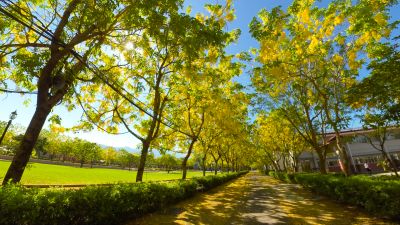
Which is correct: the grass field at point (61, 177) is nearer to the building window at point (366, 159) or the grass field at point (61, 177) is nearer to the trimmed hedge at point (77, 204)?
the trimmed hedge at point (77, 204)

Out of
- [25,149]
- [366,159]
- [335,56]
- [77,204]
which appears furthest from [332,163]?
[25,149]

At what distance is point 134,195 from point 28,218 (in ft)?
13.0

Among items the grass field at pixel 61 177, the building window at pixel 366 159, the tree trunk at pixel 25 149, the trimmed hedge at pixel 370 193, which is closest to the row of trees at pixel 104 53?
the tree trunk at pixel 25 149

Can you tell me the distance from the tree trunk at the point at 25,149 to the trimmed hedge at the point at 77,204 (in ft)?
1.56

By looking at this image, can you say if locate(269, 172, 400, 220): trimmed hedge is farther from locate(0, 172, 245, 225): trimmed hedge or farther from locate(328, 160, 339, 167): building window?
locate(328, 160, 339, 167): building window

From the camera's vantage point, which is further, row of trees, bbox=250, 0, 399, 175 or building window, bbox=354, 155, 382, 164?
building window, bbox=354, 155, 382, 164

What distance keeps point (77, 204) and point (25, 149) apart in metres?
1.97

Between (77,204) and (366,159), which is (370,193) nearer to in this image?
(77,204)

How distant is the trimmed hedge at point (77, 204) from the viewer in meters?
5.11

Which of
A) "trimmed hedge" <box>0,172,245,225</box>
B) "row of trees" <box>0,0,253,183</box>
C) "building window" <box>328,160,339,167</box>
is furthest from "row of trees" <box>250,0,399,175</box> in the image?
"building window" <box>328,160,339,167</box>

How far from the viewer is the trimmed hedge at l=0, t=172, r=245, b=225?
511 centimetres

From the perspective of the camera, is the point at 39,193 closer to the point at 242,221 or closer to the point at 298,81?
the point at 242,221

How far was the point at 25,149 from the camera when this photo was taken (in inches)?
242

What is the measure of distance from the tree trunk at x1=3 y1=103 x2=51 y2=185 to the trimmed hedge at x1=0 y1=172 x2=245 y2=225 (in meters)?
0.47
